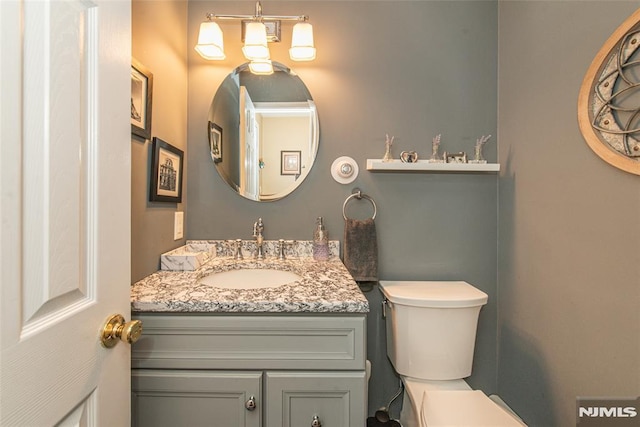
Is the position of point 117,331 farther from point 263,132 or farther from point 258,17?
point 258,17

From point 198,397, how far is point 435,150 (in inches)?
54.0

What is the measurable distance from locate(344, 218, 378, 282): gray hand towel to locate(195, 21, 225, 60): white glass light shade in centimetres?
98

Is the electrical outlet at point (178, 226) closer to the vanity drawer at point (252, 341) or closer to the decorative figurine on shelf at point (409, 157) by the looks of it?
the vanity drawer at point (252, 341)

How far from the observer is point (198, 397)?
836 millimetres

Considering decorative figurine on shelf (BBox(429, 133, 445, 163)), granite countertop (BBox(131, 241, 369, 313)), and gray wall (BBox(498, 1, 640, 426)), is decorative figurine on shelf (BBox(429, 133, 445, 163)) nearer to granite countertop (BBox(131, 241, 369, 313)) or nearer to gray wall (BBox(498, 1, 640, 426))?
gray wall (BBox(498, 1, 640, 426))

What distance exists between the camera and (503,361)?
57.1 inches

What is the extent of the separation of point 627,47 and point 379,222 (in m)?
1.02

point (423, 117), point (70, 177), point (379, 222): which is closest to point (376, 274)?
point (379, 222)

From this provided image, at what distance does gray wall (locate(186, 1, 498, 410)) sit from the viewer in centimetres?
146

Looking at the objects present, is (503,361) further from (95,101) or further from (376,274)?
(95,101)

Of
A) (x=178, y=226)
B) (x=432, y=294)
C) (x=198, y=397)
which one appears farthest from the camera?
(x=178, y=226)

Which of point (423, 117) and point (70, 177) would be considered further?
point (423, 117)

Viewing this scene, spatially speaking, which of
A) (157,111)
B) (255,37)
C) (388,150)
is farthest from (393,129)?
(157,111)

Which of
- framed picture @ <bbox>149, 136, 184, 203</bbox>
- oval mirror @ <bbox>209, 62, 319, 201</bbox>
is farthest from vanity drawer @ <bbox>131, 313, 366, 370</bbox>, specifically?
oval mirror @ <bbox>209, 62, 319, 201</bbox>
